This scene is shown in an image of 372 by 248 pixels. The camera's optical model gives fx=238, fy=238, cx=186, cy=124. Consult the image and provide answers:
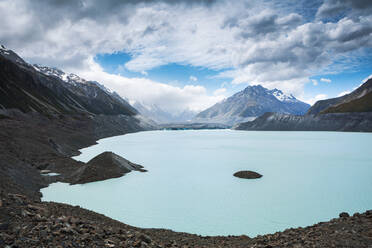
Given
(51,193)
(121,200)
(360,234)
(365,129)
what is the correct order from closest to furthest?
(360,234), (121,200), (51,193), (365,129)

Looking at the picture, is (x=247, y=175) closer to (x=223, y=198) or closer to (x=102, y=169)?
(x=223, y=198)

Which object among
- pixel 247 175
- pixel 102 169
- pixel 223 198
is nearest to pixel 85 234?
pixel 223 198

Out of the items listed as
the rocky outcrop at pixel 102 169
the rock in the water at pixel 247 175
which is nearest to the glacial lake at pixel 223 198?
the rock in the water at pixel 247 175

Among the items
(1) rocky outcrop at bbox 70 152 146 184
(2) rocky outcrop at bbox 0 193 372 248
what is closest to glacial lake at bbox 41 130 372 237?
(1) rocky outcrop at bbox 70 152 146 184

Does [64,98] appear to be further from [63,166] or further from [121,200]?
[121,200]

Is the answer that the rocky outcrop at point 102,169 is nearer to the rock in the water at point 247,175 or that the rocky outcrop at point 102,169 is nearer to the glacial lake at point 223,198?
the glacial lake at point 223,198

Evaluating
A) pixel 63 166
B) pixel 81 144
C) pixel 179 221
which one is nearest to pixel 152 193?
pixel 179 221

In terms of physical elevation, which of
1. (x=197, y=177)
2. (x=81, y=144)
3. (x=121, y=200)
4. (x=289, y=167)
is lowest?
(x=121, y=200)

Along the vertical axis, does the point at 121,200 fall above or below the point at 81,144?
below

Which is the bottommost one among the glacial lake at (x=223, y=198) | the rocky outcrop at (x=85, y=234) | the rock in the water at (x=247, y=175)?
the rocky outcrop at (x=85, y=234)
